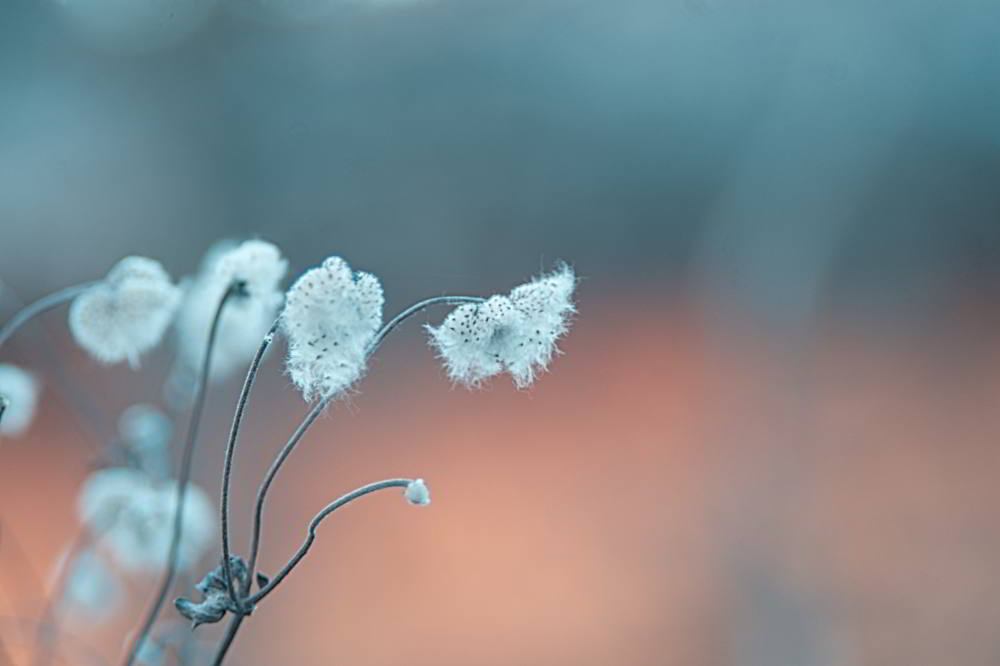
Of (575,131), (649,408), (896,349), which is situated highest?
(575,131)

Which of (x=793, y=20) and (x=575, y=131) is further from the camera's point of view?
(x=575, y=131)

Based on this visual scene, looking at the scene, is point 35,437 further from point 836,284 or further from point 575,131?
point 836,284

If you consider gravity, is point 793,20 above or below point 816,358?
above

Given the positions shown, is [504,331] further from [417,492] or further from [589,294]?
[589,294]

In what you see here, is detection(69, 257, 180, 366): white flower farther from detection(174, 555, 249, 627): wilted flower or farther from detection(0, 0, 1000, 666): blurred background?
detection(0, 0, 1000, 666): blurred background

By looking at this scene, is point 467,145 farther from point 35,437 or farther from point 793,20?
point 35,437

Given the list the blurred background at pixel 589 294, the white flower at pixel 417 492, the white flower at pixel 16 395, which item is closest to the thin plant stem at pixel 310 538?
the white flower at pixel 417 492

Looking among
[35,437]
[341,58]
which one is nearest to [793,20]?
[341,58]
